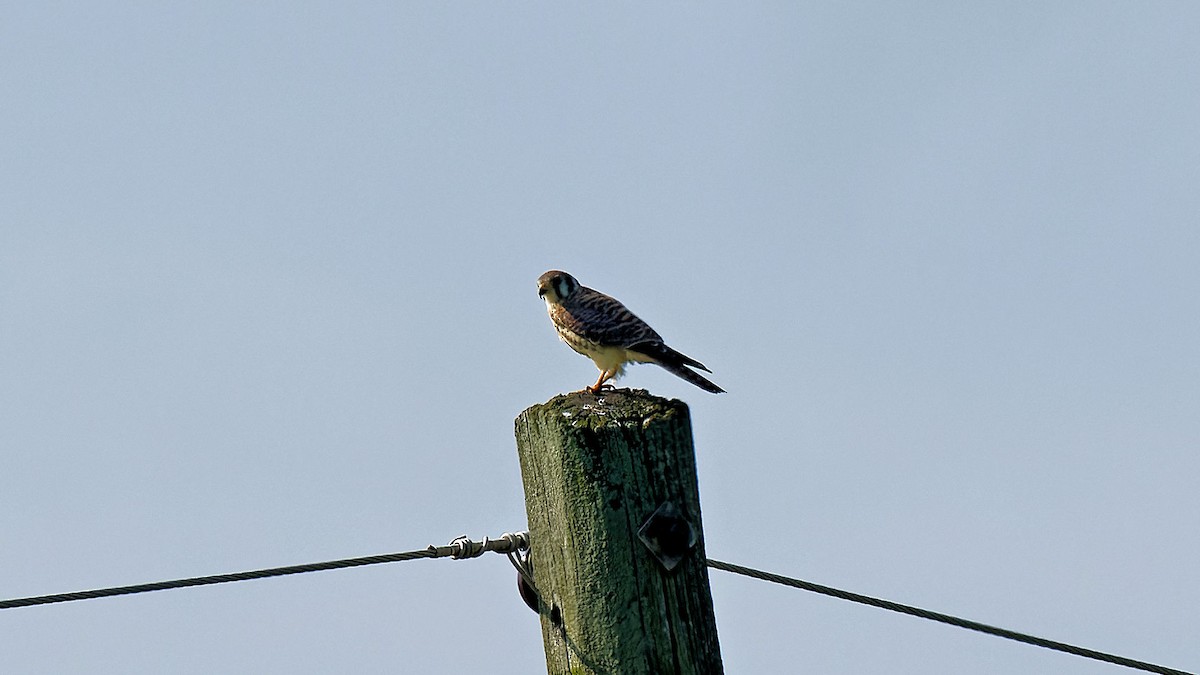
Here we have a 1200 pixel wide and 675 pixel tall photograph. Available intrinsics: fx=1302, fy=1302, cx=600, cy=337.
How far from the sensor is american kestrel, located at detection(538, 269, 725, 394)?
7.01 m

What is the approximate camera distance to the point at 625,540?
3.64 meters

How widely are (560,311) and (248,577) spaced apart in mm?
3590

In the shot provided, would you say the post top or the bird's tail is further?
the bird's tail

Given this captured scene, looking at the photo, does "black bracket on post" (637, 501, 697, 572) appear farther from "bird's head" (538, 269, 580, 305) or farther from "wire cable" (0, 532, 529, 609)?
"bird's head" (538, 269, 580, 305)

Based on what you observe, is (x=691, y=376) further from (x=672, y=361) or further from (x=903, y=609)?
(x=903, y=609)

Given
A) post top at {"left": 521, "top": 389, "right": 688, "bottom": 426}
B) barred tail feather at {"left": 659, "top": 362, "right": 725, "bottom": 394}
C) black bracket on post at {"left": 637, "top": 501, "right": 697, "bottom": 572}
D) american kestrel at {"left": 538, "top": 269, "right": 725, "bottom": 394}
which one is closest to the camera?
black bracket on post at {"left": 637, "top": 501, "right": 697, "bottom": 572}

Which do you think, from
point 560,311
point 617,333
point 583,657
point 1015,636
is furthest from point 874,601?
point 560,311

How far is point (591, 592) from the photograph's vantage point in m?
3.70

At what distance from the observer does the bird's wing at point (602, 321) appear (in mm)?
7094

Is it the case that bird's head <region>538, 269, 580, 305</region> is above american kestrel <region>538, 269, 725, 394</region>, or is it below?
above

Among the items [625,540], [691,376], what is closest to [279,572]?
[625,540]

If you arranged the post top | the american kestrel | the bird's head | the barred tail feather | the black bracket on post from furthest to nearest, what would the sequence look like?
the bird's head → the american kestrel → the barred tail feather → the post top → the black bracket on post

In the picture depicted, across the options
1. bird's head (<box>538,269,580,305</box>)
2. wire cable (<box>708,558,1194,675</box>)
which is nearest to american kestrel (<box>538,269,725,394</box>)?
→ bird's head (<box>538,269,580,305</box>)

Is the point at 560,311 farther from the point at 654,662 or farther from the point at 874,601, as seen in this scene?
the point at 654,662
